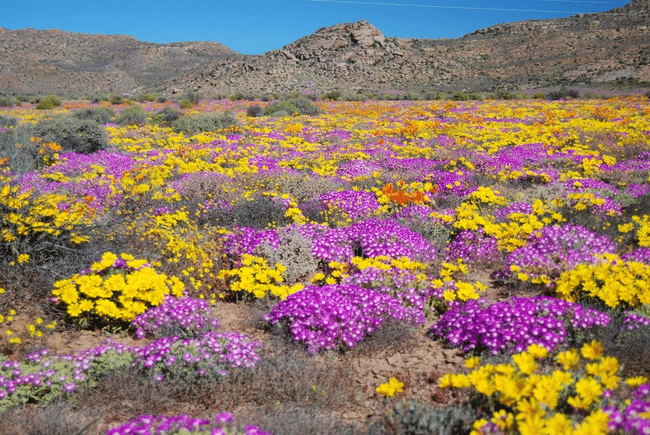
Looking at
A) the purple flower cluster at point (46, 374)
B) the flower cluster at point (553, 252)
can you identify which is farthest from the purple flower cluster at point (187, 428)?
the flower cluster at point (553, 252)

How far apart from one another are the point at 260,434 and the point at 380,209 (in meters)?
5.34

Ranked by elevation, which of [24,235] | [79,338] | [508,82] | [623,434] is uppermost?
[508,82]

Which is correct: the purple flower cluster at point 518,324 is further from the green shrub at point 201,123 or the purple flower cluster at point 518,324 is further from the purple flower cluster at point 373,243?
the green shrub at point 201,123

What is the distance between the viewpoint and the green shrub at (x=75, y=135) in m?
13.5

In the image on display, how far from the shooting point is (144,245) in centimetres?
594

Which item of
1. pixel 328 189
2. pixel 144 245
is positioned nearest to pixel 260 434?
pixel 144 245

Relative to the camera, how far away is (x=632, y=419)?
237cm

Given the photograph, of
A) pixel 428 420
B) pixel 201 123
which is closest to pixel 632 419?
pixel 428 420

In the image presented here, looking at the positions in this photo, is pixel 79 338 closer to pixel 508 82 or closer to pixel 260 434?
pixel 260 434

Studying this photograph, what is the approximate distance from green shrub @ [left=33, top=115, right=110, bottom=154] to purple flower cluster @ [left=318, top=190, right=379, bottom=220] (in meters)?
9.44

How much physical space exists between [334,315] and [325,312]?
0.10 meters

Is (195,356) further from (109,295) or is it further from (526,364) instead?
(526,364)

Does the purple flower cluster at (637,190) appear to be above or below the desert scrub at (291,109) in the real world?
below

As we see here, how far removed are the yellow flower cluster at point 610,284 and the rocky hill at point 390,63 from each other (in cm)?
5655
